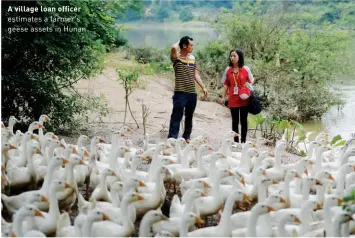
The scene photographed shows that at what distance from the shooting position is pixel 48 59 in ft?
26.9

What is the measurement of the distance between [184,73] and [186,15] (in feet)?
36.2

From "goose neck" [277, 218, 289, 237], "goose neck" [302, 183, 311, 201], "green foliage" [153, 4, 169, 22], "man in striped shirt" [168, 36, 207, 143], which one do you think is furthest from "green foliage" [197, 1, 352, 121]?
"goose neck" [277, 218, 289, 237]

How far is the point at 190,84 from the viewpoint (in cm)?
761

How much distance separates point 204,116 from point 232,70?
4465mm

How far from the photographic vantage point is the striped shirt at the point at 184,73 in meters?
7.53

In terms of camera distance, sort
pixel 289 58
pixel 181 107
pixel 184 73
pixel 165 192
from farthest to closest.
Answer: pixel 289 58, pixel 181 107, pixel 184 73, pixel 165 192

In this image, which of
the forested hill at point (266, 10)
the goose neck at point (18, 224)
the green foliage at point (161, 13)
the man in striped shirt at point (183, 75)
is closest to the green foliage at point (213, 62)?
the forested hill at point (266, 10)

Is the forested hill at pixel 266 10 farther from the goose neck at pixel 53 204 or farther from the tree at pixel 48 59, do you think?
the goose neck at pixel 53 204

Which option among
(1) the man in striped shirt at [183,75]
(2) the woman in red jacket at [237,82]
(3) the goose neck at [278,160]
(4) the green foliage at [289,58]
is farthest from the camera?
(4) the green foliage at [289,58]

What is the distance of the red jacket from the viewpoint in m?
7.63

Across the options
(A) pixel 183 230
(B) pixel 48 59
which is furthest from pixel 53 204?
(B) pixel 48 59

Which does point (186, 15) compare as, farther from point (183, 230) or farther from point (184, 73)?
point (183, 230)

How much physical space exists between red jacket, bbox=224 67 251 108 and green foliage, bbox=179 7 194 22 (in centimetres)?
1070

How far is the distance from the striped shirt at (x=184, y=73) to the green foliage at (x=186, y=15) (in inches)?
423
